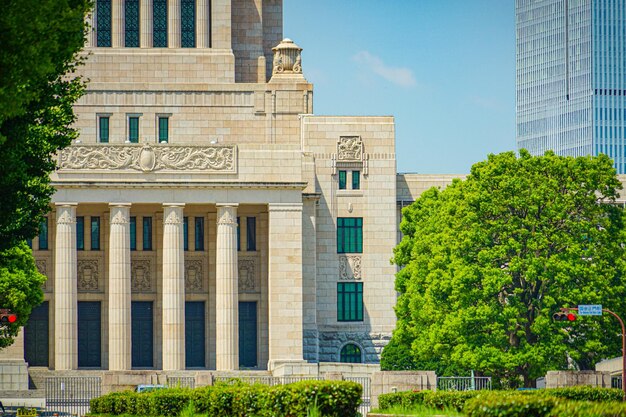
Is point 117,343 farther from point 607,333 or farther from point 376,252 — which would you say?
point 607,333

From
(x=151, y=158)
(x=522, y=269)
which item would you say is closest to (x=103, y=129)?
(x=151, y=158)

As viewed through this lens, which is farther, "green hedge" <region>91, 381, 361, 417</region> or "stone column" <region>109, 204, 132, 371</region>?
"stone column" <region>109, 204, 132, 371</region>

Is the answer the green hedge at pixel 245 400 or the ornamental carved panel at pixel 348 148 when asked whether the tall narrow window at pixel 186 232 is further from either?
the green hedge at pixel 245 400

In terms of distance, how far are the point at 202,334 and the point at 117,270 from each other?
7.80 metres

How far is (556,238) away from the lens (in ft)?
290

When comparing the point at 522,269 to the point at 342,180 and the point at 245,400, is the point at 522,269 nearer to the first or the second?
the point at 342,180

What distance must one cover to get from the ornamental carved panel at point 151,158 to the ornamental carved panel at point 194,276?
22.8ft

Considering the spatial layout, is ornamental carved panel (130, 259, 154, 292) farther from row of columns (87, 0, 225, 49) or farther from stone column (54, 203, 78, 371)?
row of columns (87, 0, 225, 49)

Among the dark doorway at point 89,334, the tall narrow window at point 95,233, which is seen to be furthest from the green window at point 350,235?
the dark doorway at point 89,334

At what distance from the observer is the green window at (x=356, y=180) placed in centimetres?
10638

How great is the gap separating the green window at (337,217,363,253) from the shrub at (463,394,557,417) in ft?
215

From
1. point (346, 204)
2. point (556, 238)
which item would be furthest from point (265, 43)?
point (556, 238)

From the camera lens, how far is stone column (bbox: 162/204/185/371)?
322 feet

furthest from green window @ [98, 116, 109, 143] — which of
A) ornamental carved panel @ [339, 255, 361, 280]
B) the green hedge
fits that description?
the green hedge
